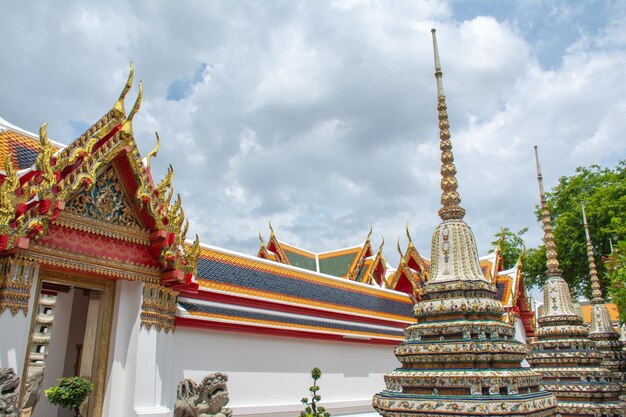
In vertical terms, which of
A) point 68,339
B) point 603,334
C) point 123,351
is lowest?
point 123,351

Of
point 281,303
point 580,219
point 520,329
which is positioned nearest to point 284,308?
point 281,303

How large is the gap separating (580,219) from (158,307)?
22.7 metres

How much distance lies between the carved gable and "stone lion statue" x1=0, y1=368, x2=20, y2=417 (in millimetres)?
2255

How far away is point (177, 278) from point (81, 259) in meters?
1.44

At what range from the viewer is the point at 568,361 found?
318 inches

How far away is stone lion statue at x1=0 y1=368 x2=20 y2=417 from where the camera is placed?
18.0 ft

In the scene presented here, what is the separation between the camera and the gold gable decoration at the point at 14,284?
623cm

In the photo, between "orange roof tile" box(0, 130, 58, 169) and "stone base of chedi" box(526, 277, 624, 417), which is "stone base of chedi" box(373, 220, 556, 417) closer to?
"stone base of chedi" box(526, 277, 624, 417)

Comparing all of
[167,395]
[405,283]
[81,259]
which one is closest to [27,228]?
[81,259]

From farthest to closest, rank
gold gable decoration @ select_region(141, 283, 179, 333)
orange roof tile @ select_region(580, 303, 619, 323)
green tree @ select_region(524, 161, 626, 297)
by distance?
orange roof tile @ select_region(580, 303, 619, 323) < green tree @ select_region(524, 161, 626, 297) < gold gable decoration @ select_region(141, 283, 179, 333)

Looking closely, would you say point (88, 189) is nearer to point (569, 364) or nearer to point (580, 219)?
point (569, 364)

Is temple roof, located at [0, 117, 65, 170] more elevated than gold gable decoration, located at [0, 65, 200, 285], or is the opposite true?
temple roof, located at [0, 117, 65, 170]

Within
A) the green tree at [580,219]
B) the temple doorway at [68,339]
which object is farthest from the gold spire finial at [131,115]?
the green tree at [580,219]

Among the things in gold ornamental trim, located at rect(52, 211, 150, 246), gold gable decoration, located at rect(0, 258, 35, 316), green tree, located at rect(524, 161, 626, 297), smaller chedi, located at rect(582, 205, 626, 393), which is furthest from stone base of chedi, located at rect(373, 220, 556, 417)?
green tree, located at rect(524, 161, 626, 297)
